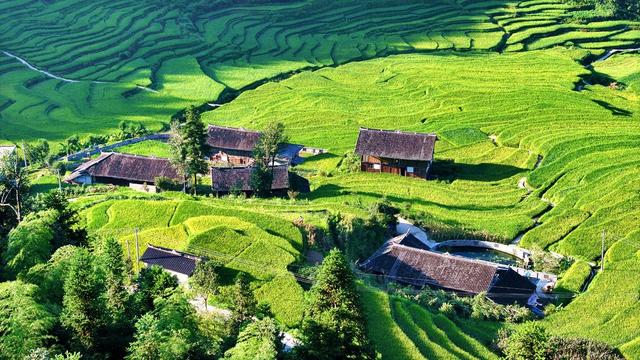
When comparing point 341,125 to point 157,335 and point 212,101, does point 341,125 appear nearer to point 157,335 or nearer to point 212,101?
point 212,101

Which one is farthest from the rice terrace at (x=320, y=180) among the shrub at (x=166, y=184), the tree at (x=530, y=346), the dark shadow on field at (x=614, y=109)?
the shrub at (x=166, y=184)

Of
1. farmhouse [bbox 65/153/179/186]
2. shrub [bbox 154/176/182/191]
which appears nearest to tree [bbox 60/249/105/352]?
shrub [bbox 154/176/182/191]

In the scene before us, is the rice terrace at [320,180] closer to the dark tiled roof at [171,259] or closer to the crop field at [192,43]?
the dark tiled roof at [171,259]

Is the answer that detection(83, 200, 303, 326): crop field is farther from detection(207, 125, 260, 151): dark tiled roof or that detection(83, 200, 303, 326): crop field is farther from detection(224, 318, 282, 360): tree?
detection(207, 125, 260, 151): dark tiled roof

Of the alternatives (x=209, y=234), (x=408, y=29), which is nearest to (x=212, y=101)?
(x=408, y=29)

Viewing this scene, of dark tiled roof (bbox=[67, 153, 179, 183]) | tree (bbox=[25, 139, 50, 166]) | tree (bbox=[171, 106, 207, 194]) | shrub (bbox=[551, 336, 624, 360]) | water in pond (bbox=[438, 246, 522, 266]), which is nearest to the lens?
shrub (bbox=[551, 336, 624, 360])
